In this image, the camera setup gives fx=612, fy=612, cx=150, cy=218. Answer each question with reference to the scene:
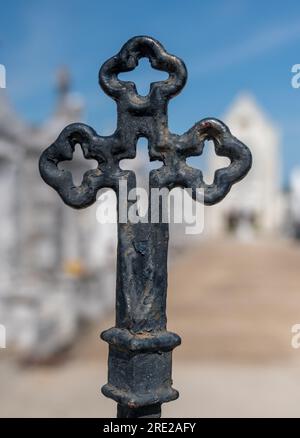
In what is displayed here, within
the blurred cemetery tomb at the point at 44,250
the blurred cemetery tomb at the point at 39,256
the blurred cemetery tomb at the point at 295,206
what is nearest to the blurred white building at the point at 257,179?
the blurred cemetery tomb at the point at 295,206

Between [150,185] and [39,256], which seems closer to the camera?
[150,185]

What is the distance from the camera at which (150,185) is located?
1690 mm

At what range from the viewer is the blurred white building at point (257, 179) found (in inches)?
1526

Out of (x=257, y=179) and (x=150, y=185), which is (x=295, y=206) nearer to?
(x=257, y=179)

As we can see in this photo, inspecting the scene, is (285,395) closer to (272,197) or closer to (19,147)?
(19,147)

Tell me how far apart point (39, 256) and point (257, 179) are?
102 ft

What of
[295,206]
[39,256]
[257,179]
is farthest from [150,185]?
[257,179]

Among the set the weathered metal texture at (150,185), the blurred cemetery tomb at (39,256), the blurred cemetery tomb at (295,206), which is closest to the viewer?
the weathered metal texture at (150,185)

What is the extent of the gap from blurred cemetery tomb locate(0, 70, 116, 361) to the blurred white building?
→ 27.4 metres

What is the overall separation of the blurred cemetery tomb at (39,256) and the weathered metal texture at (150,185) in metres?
5.44

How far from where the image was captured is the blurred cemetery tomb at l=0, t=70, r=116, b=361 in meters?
7.40

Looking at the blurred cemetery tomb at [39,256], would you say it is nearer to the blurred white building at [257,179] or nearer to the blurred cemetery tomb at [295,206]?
the blurred cemetery tomb at [295,206]

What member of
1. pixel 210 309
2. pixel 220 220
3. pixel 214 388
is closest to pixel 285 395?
pixel 214 388

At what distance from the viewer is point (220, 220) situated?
38156mm
